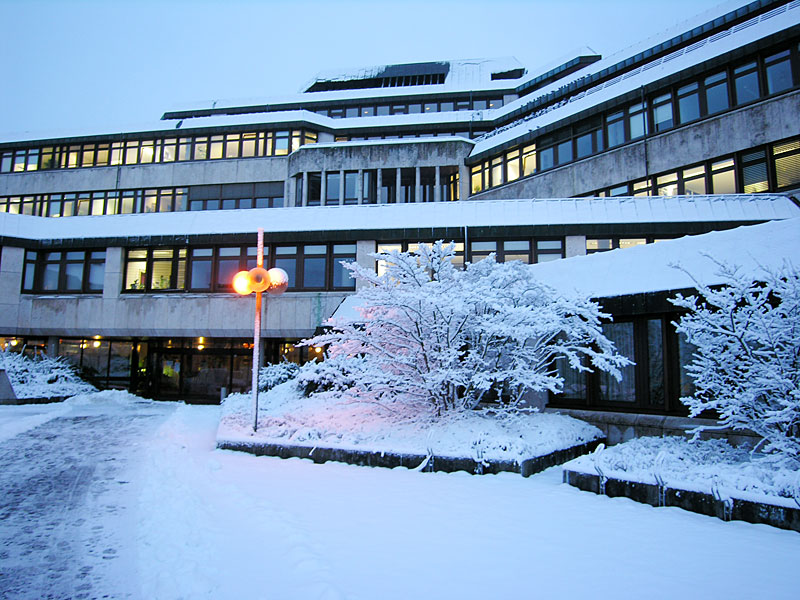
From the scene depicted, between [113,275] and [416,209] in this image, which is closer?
[416,209]

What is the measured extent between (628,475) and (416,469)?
3065 mm

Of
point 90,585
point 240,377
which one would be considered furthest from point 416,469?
point 240,377

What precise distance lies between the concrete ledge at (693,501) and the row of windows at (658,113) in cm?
1760

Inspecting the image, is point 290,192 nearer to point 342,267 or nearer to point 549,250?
point 342,267

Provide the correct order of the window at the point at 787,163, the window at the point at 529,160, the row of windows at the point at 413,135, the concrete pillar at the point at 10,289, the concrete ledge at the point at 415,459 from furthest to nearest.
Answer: the row of windows at the point at 413,135 → the window at the point at 529,160 → the concrete pillar at the point at 10,289 → the window at the point at 787,163 → the concrete ledge at the point at 415,459

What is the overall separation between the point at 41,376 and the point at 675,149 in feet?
83.9

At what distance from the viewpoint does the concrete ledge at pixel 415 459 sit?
820cm

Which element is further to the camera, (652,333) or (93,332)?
(93,332)

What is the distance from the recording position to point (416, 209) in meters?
20.3

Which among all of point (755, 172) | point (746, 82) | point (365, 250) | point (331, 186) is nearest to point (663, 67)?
point (746, 82)

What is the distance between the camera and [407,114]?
3678 centimetres

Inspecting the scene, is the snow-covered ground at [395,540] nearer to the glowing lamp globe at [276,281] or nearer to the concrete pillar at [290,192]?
the glowing lamp globe at [276,281]

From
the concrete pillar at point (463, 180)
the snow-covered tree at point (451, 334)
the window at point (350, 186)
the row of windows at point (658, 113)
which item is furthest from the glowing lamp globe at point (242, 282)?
the concrete pillar at point (463, 180)

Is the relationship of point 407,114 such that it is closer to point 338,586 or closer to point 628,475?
point 628,475
